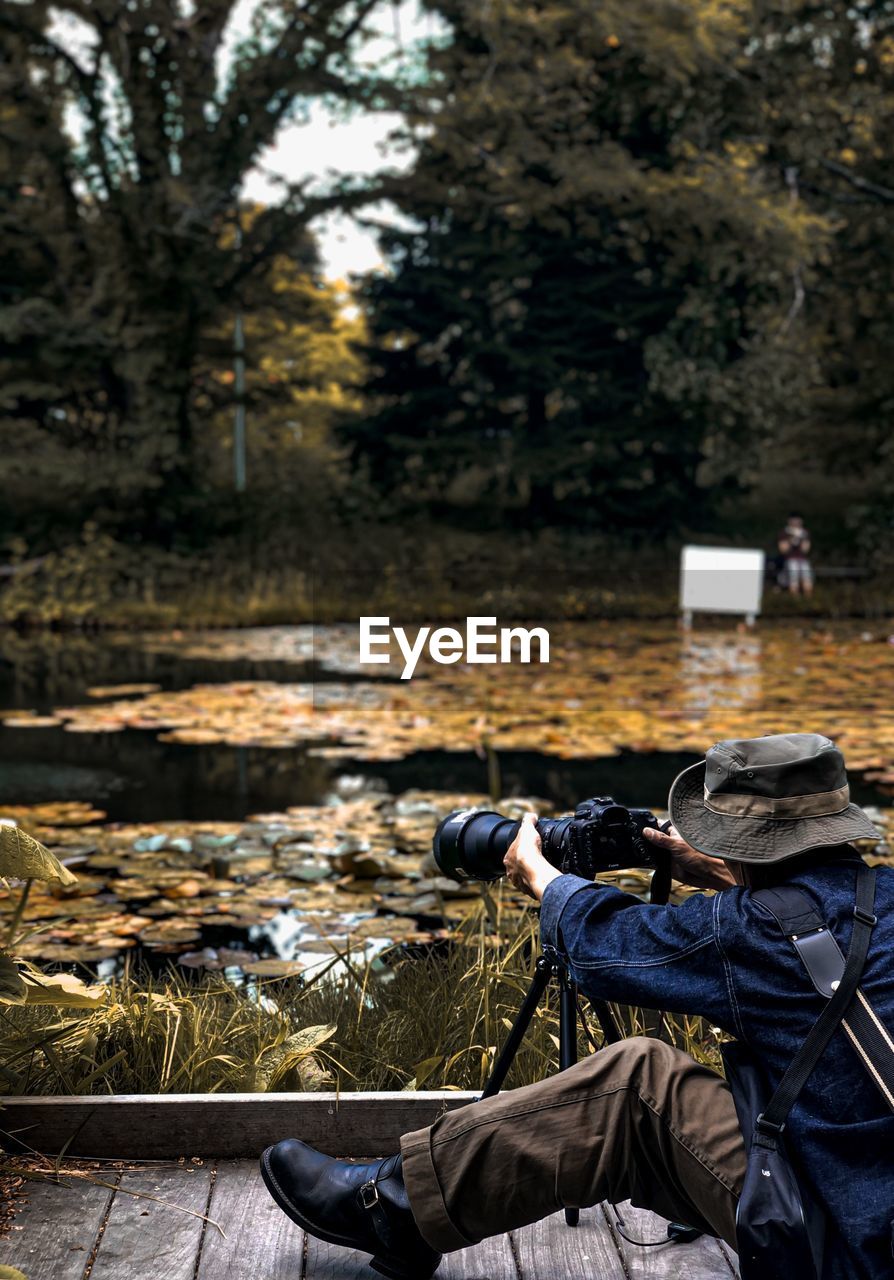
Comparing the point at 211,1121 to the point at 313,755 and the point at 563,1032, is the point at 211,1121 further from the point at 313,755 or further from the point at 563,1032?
the point at 313,755

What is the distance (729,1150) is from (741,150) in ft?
57.3

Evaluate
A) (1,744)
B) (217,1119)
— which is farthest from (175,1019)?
(1,744)

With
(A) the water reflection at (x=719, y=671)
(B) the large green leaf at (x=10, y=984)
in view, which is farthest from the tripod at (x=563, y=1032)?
(A) the water reflection at (x=719, y=671)

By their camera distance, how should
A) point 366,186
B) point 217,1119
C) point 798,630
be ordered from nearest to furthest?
point 217,1119, point 798,630, point 366,186

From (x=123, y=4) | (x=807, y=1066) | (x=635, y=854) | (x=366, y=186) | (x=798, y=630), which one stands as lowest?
(x=798, y=630)

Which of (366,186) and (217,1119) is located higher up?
(366,186)

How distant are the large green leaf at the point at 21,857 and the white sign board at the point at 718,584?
15.2 meters

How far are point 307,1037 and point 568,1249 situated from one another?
0.77 m

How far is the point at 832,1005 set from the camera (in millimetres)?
1974

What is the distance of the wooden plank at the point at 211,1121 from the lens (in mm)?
2834

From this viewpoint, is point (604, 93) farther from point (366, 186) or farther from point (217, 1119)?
point (217, 1119)

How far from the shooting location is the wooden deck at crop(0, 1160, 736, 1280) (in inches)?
96.9

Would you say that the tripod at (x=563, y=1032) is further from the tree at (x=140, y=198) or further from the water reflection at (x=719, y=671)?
the tree at (x=140, y=198)

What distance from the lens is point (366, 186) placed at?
19531mm
